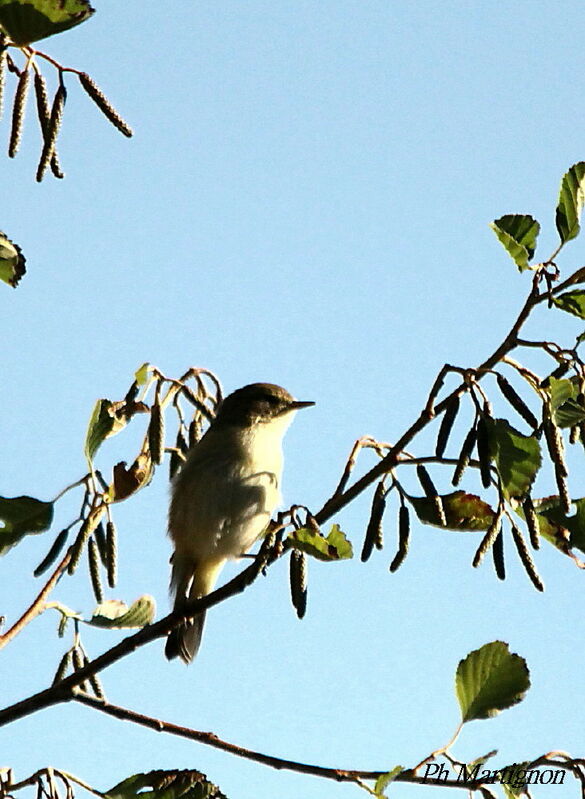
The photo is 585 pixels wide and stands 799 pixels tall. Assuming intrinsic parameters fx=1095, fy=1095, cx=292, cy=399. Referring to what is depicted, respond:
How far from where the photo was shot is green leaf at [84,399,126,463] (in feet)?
8.40

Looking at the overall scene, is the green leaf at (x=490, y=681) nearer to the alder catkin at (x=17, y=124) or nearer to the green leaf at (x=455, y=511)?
the green leaf at (x=455, y=511)

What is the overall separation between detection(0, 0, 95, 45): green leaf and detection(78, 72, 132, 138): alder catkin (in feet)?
1.46

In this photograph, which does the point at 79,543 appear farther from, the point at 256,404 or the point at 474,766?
the point at 256,404

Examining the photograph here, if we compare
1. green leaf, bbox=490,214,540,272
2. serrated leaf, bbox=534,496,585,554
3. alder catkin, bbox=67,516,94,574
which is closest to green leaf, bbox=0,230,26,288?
alder catkin, bbox=67,516,94,574

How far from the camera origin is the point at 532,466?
2.16 metres

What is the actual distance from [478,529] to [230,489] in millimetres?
2113

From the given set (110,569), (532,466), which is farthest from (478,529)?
(110,569)

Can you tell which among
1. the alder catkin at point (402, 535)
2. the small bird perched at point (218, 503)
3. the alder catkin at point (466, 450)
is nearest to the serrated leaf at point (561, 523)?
the alder catkin at point (466, 450)

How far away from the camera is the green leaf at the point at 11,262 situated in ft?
7.09

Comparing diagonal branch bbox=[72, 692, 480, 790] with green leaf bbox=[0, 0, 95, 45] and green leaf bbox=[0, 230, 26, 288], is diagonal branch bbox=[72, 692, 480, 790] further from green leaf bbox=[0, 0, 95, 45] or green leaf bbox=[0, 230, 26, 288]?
green leaf bbox=[0, 0, 95, 45]

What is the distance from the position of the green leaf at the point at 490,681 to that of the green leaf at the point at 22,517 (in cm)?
105

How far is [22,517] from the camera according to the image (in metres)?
2.62

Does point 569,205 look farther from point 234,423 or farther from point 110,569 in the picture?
point 234,423

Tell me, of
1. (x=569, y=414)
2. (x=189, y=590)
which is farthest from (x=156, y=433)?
(x=189, y=590)
